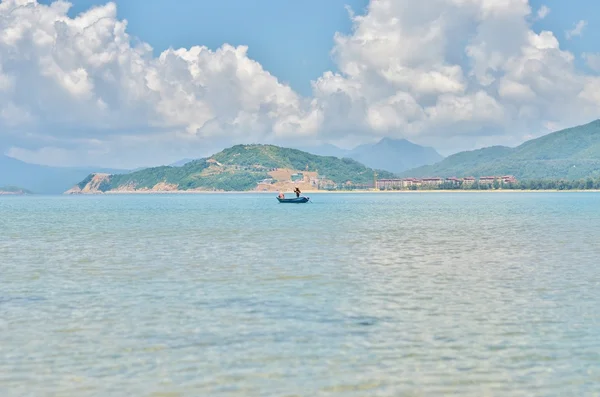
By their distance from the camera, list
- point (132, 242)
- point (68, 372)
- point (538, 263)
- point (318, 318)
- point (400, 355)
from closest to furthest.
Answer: point (68, 372)
point (400, 355)
point (318, 318)
point (538, 263)
point (132, 242)

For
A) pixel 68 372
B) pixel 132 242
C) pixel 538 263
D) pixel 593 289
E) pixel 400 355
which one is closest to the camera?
pixel 68 372

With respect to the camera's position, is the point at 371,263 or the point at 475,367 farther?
the point at 371,263

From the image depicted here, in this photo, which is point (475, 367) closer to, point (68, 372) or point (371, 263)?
point (68, 372)

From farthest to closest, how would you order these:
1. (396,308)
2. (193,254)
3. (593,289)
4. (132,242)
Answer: (132,242)
(193,254)
(593,289)
(396,308)

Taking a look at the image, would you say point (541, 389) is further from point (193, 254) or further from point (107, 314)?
point (193, 254)

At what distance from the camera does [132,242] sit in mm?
74688

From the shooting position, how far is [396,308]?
32.3 m

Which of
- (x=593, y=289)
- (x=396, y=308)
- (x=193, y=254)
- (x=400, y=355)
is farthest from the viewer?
(x=193, y=254)

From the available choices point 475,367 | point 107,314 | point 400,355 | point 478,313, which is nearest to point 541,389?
point 475,367

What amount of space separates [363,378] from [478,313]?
37.8 ft

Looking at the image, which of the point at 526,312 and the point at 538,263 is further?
the point at 538,263

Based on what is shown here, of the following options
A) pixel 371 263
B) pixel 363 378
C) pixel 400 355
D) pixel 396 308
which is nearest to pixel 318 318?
pixel 396 308

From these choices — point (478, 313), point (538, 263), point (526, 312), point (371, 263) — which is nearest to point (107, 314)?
point (478, 313)

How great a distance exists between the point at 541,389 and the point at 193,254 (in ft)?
142
